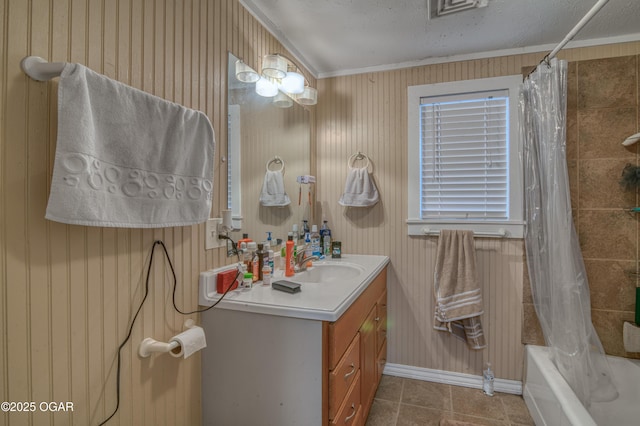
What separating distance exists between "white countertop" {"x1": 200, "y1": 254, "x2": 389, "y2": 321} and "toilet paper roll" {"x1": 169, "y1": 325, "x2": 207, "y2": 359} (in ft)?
0.50

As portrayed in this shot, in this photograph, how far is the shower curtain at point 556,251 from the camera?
1.64m

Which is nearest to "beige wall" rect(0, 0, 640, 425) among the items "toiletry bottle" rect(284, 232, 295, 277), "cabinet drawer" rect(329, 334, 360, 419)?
"toiletry bottle" rect(284, 232, 295, 277)

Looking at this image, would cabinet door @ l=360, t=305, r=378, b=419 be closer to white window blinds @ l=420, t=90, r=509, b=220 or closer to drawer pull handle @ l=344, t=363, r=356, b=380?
drawer pull handle @ l=344, t=363, r=356, b=380

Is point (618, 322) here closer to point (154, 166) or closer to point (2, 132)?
point (154, 166)

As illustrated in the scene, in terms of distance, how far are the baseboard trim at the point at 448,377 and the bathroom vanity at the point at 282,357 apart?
0.96 metres

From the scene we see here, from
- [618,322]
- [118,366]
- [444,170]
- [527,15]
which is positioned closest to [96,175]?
[118,366]

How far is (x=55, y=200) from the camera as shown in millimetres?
715

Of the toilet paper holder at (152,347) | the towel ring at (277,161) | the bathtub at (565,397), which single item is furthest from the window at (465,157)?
the toilet paper holder at (152,347)

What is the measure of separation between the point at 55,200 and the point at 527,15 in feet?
7.36

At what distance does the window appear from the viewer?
2.01m

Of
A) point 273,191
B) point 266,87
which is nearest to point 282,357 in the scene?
point 273,191

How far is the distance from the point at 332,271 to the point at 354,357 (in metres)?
0.65

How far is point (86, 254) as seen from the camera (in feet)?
2.85

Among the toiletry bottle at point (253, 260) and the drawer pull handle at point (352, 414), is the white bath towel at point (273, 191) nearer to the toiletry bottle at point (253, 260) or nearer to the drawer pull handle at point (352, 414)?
the toiletry bottle at point (253, 260)
